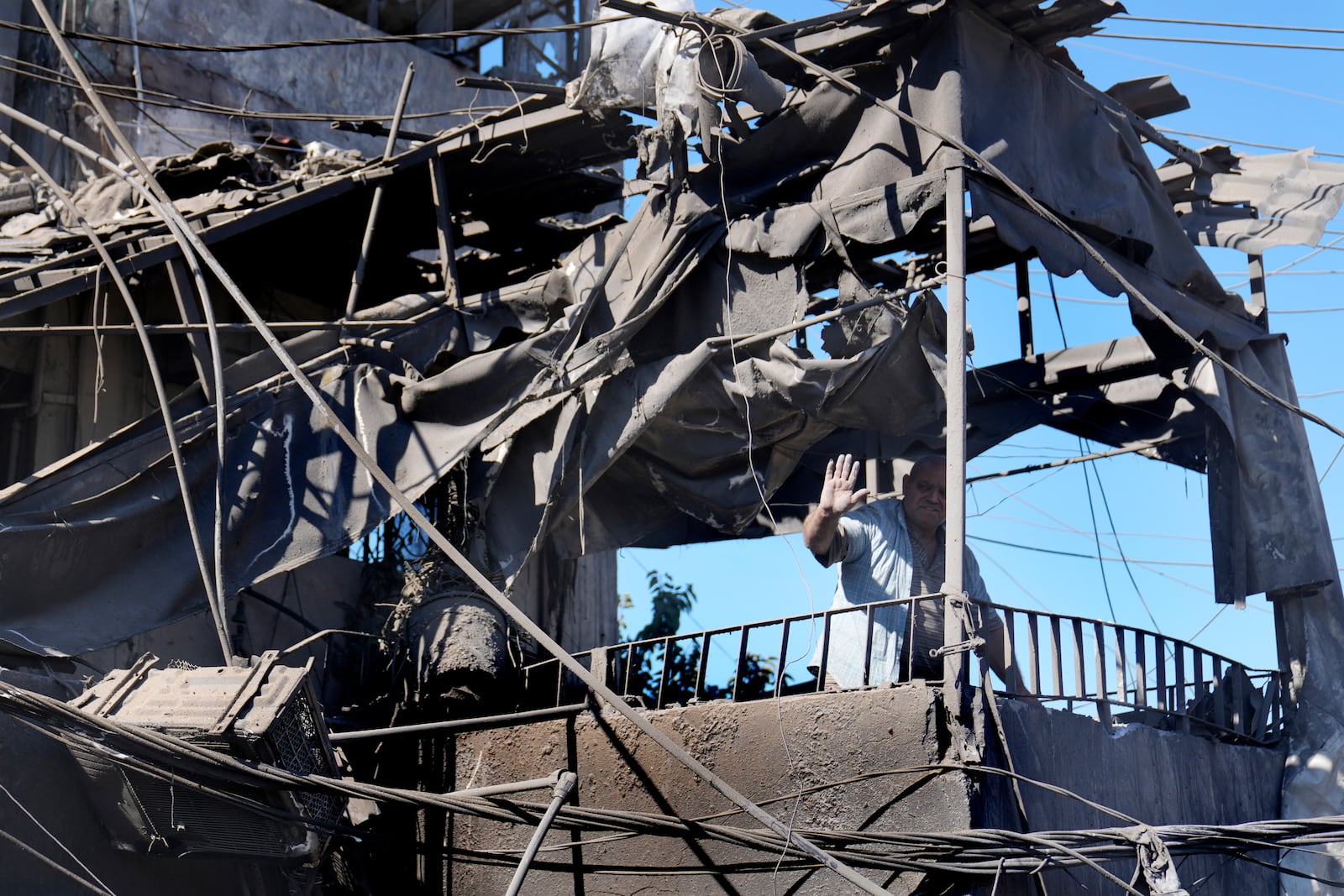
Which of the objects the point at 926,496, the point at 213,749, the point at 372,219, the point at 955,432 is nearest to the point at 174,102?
the point at 372,219

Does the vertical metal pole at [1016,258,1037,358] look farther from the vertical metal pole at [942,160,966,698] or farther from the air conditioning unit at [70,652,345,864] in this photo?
the air conditioning unit at [70,652,345,864]

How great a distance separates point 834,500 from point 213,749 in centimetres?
301

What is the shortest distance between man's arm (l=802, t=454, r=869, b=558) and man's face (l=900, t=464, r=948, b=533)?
0.76 meters

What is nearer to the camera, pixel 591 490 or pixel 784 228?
pixel 784 228

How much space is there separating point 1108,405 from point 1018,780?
4.11 m

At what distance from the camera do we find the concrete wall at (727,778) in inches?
251

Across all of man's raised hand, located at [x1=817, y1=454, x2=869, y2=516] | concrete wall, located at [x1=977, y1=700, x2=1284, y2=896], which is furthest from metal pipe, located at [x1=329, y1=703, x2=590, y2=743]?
concrete wall, located at [x1=977, y1=700, x2=1284, y2=896]

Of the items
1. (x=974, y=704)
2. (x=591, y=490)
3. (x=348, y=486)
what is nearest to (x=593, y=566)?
(x=591, y=490)

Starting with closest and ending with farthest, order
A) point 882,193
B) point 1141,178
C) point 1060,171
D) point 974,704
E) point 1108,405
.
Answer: point 974,704 < point 882,193 < point 1060,171 < point 1141,178 < point 1108,405

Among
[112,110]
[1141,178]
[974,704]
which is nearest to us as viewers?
[974,704]

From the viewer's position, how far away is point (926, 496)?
25.9ft

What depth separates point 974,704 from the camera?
6.34 meters

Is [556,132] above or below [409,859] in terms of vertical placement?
above

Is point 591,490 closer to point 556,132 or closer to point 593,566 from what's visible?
point 556,132
